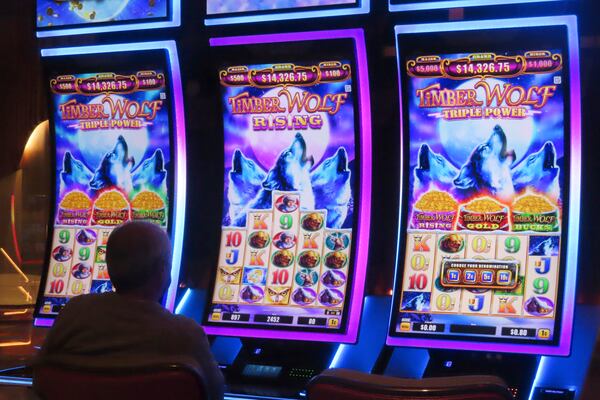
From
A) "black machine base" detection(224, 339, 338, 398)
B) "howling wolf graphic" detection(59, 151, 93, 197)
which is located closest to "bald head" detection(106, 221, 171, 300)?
"black machine base" detection(224, 339, 338, 398)

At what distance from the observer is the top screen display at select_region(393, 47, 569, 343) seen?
12.0 ft

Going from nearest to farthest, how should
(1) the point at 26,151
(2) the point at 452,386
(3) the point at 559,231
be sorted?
(2) the point at 452,386
(3) the point at 559,231
(1) the point at 26,151

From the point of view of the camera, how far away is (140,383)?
7.48 feet

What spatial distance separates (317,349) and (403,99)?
119 cm

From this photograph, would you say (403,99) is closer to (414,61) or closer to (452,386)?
(414,61)

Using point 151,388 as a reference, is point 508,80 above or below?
above

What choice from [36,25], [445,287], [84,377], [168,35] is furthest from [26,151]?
[84,377]

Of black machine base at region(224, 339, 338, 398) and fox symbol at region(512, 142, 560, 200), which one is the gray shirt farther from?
fox symbol at region(512, 142, 560, 200)

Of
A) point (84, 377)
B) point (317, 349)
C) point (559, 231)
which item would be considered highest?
point (559, 231)

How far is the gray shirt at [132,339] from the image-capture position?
7.83 feet

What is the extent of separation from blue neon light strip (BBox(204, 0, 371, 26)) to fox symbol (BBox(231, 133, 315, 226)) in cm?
55

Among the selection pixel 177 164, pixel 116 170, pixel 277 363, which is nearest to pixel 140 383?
pixel 277 363

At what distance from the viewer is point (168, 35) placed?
4.44 m

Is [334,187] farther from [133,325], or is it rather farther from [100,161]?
[133,325]
